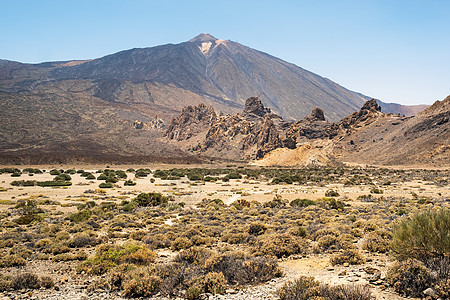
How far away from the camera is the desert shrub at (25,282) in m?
7.60

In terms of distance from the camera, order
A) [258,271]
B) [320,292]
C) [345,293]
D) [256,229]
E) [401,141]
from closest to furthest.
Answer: [345,293]
[320,292]
[258,271]
[256,229]
[401,141]

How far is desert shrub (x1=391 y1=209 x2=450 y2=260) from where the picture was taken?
6836 millimetres

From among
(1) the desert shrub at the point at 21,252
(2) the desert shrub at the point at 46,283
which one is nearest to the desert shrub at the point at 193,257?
(2) the desert shrub at the point at 46,283

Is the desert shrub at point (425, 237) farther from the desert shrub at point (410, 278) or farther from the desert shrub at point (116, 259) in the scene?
the desert shrub at point (116, 259)

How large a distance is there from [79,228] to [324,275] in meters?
11.2

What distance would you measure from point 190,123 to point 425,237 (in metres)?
148

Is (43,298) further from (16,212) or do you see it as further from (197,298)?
(16,212)

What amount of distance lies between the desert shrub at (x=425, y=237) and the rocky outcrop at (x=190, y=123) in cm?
14058

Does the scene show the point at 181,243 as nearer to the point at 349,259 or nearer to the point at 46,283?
the point at 46,283

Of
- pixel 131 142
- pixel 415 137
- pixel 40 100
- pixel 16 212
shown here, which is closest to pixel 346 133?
pixel 415 137

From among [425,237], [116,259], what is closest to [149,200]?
[116,259]

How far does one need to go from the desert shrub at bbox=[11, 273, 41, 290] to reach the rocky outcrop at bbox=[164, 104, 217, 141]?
13892 cm

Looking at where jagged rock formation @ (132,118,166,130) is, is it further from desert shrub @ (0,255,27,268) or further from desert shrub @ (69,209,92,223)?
desert shrub @ (0,255,27,268)

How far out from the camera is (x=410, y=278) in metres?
6.39
